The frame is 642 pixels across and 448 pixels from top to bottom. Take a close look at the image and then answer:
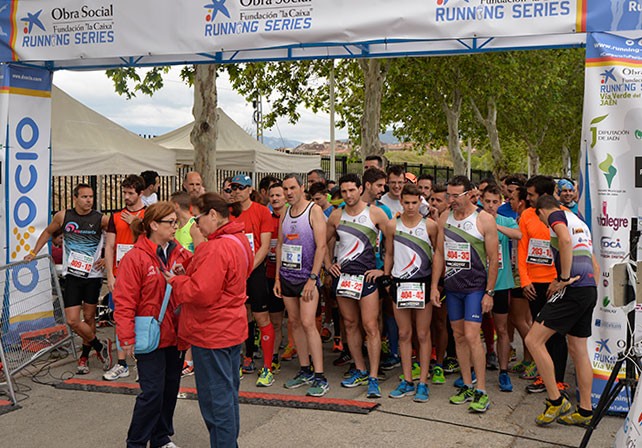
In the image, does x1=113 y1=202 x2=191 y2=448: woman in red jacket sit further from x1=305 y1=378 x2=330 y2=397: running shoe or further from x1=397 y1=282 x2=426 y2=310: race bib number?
x1=397 y1=282 x2=426 y2=310: race bib number

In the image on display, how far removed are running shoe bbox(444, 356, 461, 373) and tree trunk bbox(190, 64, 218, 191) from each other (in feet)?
25.3

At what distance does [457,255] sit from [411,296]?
57cm

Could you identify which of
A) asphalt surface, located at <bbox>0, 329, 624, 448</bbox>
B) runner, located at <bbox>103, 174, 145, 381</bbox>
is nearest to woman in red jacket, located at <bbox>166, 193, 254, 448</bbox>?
asphalt surface, located at <bbox>0, 329, 624, 448</bbox>

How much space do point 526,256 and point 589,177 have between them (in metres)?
1.02

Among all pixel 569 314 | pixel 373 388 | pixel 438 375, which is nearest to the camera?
pixel 569 314

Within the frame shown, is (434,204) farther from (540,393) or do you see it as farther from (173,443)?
(173,443)

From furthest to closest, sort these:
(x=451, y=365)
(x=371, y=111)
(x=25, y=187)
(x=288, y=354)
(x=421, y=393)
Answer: (x=371, y=111)
(x=25, y=187)
(x=288, y=354)
(x=451, y=365)
(x=421, y=393)

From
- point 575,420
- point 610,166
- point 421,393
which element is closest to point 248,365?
point 421,393

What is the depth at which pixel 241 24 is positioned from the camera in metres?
7.61

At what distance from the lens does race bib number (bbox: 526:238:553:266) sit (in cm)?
698

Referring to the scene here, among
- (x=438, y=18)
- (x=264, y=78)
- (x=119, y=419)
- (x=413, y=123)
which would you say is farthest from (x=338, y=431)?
(x=413, y=123)

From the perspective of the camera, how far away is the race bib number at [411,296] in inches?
268

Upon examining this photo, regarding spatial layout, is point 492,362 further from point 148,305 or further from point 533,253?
point 148,305

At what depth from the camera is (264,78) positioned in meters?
21.6
